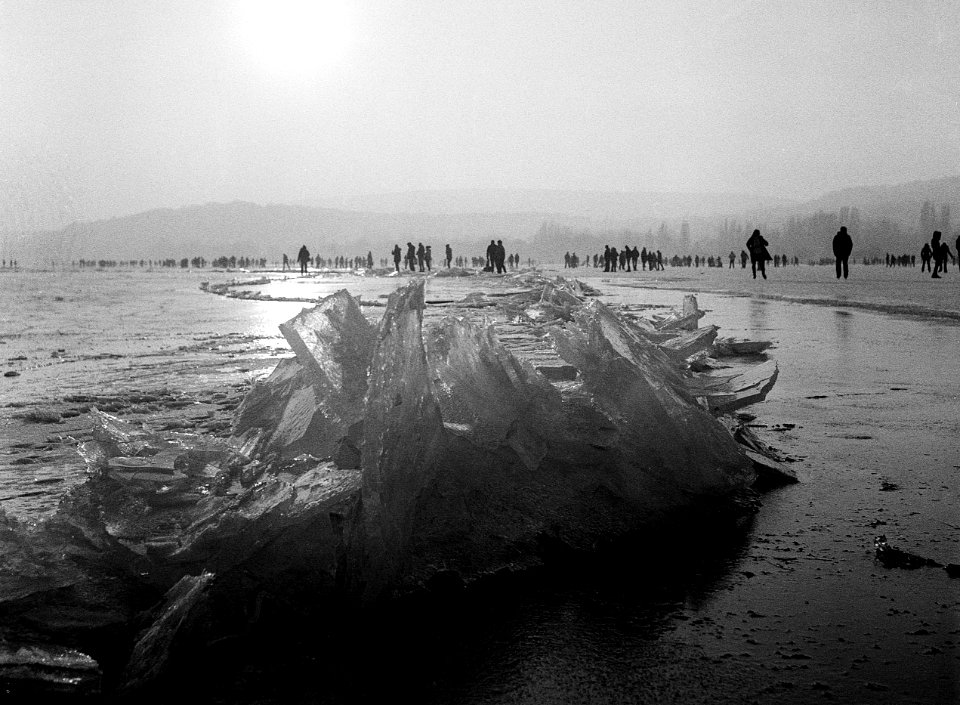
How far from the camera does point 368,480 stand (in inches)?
93.2

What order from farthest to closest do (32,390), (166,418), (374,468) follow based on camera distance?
(32,390)
(166,418)
(374,468)

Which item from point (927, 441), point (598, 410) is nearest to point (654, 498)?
point (598, 410)

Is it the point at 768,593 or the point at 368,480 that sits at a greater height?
the point at 368,480

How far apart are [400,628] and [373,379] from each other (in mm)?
886

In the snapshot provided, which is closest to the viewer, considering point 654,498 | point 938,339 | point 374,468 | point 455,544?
point 374,468

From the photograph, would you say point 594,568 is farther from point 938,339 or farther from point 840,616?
point 938,339

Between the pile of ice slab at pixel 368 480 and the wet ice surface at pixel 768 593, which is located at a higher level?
the pile of ice slab at pixel 368 480

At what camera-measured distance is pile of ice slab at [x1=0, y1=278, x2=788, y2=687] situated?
7.29ft

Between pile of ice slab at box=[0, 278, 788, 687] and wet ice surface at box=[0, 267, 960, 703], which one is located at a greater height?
pile of ice slab at box=[0, 278, 788, 687]

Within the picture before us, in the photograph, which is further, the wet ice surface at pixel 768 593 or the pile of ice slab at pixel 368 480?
the pile of ice slab at pixel 368 480

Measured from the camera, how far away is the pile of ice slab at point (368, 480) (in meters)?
2.22

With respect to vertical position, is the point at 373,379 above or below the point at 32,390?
above

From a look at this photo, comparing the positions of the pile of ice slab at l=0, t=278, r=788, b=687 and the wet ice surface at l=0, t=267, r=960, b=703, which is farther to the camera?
the pile of ice slab at l=0, t=278, r=788, b=687

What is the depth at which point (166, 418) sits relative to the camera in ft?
15.0
